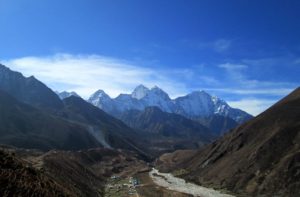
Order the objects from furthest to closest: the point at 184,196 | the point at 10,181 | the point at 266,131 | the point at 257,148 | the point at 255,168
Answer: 1. the point at 266,131
2. the point at 257,148
3. the point at 255,168
4. the point at 184,196
5. the point at 10,181

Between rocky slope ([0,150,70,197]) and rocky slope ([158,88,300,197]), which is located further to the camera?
rocky slope ([158,88,300,197])

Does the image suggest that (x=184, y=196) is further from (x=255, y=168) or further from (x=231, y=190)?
(x=255, y=168)

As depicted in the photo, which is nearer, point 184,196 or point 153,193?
point 184,196

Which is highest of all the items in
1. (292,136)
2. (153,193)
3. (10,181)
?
(292,136)

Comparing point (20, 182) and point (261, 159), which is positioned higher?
point (261, 159)

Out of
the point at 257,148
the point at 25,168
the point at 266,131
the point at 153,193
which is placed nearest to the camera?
the point at 25,168

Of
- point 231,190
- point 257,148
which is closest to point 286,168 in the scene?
point 231,190

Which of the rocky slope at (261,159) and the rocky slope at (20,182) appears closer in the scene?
the rocky slope at (20,182)

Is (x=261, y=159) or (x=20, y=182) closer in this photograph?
(x=20, y=182)
